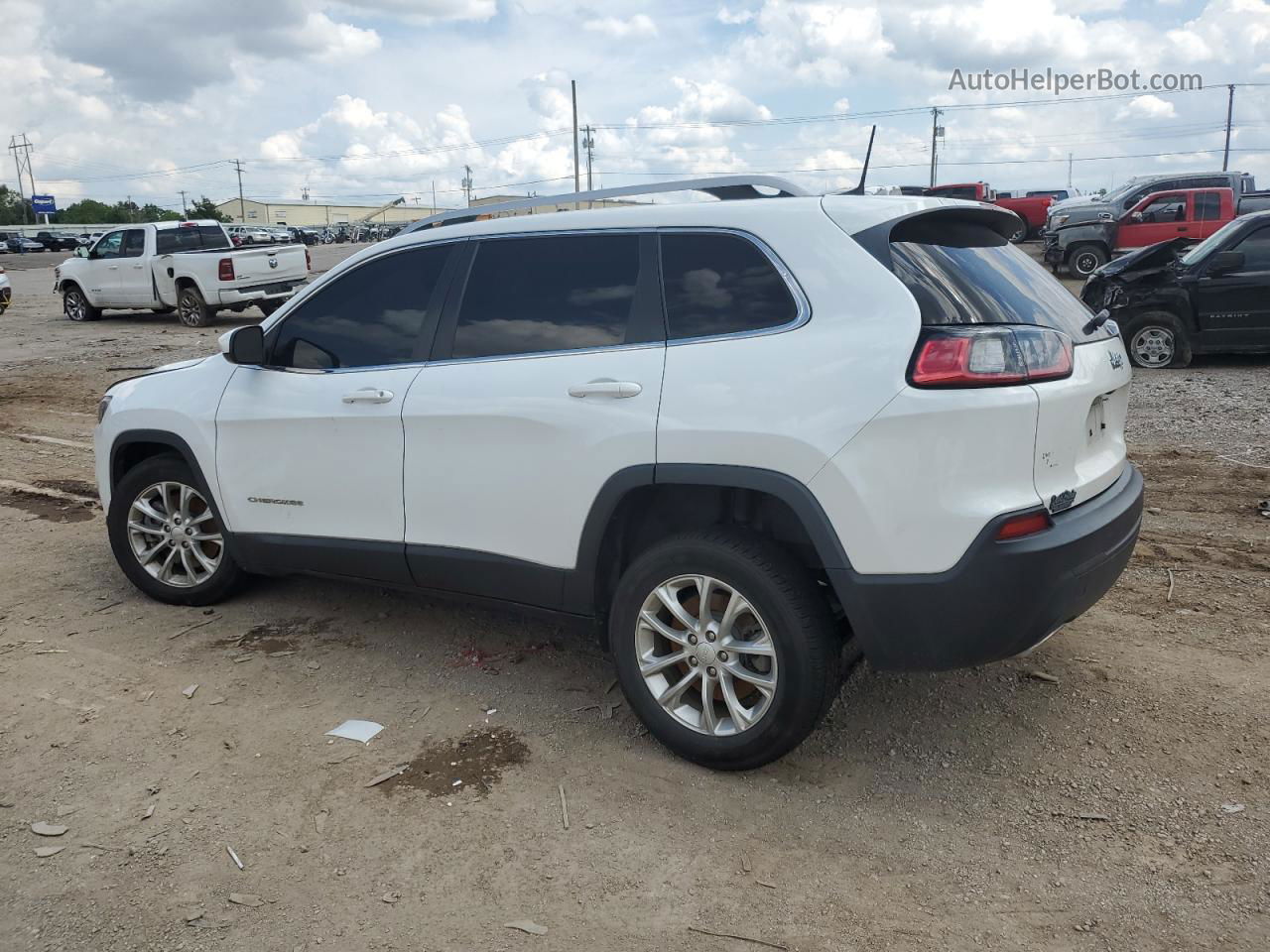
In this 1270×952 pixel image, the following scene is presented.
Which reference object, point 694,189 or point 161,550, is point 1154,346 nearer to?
point 694,189

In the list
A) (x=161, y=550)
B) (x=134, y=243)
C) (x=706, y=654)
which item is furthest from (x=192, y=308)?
(x=706, y=654)

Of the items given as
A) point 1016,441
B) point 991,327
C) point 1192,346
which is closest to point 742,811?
point 1016,441

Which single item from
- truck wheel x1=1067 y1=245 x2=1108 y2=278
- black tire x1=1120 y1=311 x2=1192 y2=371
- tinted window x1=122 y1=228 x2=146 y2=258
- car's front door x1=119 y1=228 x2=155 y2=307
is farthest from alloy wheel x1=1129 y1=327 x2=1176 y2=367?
tinted window x1=122 y1=228 x2=146 y2=258

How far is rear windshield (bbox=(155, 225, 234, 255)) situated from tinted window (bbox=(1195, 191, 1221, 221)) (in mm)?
20101

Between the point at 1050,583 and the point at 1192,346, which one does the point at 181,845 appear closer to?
the point at 1050,583

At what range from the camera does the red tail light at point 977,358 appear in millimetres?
3004

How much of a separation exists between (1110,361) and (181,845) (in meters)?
3.37

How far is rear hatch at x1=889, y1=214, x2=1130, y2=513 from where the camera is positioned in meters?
3.06

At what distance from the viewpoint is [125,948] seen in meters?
2.75

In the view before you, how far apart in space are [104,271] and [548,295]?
61.2 feet

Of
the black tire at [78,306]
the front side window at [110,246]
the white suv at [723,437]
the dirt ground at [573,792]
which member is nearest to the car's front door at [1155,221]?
the dirt ground at [573,792]

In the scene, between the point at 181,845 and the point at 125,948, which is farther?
the point at 181,845

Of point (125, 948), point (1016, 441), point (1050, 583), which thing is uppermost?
point (1016, 441)

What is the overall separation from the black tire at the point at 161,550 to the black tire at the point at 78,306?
56.6ft
